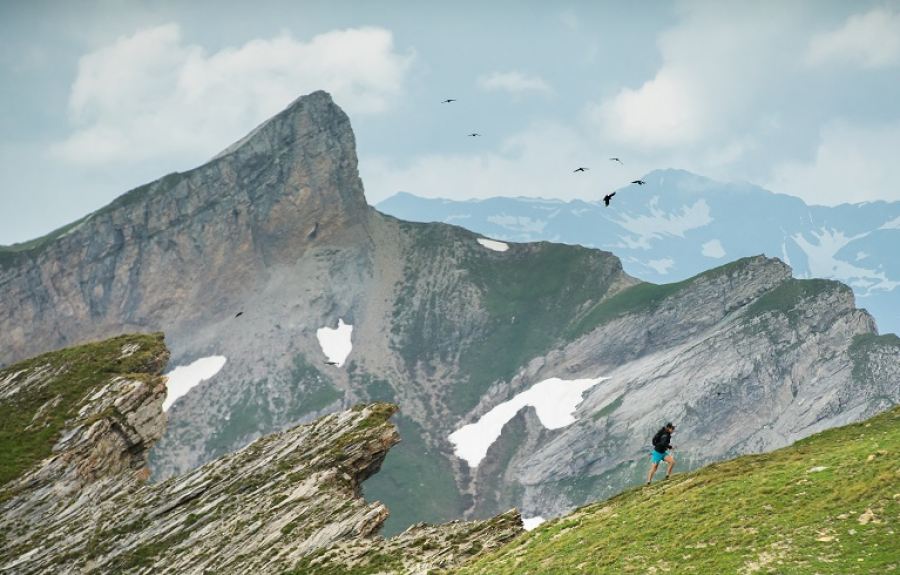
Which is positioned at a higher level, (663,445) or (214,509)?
(214,509)

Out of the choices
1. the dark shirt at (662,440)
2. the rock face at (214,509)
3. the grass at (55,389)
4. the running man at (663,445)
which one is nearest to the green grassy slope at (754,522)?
the running man at (663,445)

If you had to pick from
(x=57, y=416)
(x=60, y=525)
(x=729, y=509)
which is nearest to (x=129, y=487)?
(x=60, y=525)

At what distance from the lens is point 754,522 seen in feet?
122

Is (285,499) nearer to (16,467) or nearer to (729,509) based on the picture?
(16,467)

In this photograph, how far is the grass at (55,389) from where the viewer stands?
7131 centimetres

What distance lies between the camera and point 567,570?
38938mm

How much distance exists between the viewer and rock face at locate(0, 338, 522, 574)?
55062 mm

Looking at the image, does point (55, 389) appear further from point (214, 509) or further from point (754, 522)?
point (754, 522)

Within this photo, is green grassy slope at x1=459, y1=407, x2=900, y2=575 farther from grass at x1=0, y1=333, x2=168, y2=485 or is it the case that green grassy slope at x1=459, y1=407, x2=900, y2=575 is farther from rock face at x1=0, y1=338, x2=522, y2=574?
grass at x1=0, y1=333, x2=168, y2=485

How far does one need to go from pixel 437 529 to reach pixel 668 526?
19.5 meters

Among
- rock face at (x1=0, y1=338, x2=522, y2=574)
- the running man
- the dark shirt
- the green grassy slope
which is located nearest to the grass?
rock face at (x1=0, y1=338, x2=522, y2=574)

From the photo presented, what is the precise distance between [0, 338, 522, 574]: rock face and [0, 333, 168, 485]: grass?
2.53ft

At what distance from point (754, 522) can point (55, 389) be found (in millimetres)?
61918

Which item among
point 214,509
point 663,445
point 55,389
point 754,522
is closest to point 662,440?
point 663,445
